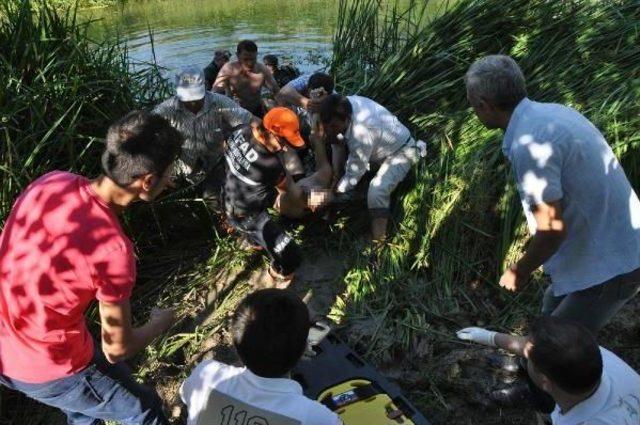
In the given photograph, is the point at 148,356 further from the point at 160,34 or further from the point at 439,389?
the point at 160,34

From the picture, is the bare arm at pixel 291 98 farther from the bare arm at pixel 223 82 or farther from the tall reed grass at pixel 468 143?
the bare arm at pixel 223 82

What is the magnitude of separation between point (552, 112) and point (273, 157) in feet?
6.11

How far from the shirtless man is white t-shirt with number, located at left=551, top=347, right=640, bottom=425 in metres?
5.47

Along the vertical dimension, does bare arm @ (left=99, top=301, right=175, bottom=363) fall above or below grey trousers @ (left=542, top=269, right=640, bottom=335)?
above

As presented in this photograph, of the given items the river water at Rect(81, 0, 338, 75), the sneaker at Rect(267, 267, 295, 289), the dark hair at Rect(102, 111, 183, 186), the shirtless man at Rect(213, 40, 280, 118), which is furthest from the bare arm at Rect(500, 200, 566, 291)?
the river water at Rect(81, 0, 338, 75)

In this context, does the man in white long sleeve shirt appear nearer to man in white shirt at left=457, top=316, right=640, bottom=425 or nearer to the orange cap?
the orange cap

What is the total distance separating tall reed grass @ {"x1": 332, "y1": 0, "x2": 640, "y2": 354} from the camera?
11.9 ft

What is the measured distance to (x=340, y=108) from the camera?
4.04 m

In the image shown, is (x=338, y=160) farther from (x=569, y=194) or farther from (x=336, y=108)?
(x=569, y=194)

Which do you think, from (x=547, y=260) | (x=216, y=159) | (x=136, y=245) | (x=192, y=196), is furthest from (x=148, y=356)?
(x=547, y=260)

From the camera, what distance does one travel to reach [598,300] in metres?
2.28

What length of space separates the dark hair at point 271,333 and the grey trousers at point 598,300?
1204mm

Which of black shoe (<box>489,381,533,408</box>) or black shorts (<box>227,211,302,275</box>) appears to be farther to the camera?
black shorts (<box>227,211,302,275</box>)

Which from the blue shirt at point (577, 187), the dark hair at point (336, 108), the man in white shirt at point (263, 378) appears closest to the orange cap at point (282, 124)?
the dark hair at point (336, 108)
